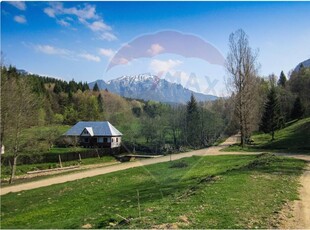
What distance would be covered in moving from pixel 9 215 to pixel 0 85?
18370 mm

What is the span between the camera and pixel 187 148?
626 inches

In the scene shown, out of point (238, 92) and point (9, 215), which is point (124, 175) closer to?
point (9, 215)

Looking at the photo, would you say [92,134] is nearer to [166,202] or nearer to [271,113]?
[271,113]

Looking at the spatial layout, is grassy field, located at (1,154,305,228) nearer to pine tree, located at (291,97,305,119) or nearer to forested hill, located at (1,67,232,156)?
forested hill, located at (1,67,232,156)

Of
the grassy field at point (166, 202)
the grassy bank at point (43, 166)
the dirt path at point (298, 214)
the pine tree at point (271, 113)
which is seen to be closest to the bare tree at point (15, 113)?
the grassy bank at point (43, 166)

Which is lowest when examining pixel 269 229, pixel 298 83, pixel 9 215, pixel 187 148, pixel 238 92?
pixel 9 215

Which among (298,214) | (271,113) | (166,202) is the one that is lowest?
(298,214)

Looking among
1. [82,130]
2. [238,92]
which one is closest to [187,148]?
[238,92]

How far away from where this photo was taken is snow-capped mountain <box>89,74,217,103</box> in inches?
473

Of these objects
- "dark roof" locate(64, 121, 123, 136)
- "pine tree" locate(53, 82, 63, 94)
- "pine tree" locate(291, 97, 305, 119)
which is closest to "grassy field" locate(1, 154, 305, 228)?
"dark roof" locate(64, 121, 123, 136)

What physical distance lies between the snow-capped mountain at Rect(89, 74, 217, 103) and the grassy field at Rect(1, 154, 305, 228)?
387cm

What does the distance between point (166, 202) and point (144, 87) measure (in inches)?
185

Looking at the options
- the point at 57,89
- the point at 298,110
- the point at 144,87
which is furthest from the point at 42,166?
the point at 57,89

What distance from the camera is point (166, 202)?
12.4m
